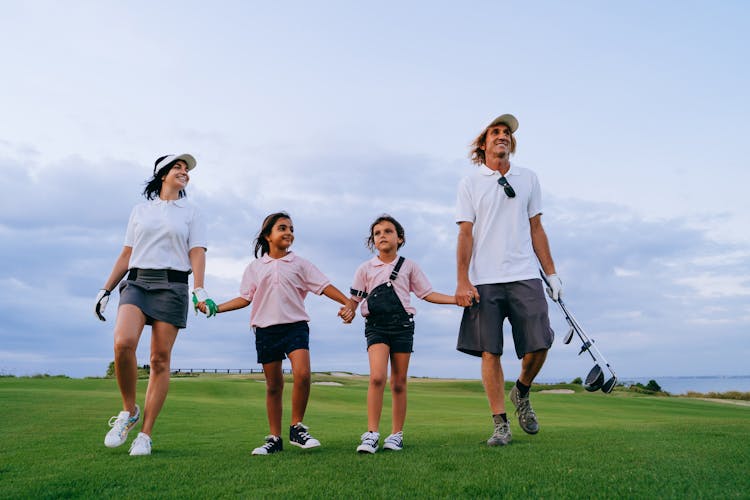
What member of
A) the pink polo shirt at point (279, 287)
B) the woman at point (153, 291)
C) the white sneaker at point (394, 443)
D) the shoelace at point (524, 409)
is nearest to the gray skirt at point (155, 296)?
the woman at point (153, 291)

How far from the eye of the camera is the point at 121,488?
12.9ft

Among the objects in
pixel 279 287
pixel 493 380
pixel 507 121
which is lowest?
pixel 493 380

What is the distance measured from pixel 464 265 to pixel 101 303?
3401mm

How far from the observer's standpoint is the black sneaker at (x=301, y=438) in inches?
216

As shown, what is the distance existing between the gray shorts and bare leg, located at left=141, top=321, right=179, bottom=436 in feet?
8.84

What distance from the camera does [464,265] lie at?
5.83 meters

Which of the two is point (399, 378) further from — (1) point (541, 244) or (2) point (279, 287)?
(1) point (541, 244)

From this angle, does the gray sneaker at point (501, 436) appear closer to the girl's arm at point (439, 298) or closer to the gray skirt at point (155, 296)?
the girl's arm at point (439, 298)

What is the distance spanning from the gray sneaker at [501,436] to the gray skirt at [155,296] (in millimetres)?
2969

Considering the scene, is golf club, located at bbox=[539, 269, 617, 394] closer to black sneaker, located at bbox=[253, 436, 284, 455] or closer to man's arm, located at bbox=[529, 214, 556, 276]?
man's arm, located at bbox=[529, 214, 556, 276]

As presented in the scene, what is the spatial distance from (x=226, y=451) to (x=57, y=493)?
1.98 meters

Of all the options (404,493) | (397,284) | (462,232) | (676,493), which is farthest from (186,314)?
(676,493)

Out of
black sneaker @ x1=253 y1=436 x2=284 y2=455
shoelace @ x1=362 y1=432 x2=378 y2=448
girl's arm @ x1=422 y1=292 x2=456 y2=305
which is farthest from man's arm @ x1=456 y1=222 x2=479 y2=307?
black sneaker @ x1=253 y1=436 x2=284 y2=455

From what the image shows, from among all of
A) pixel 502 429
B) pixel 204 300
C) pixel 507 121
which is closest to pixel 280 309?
pixel 204 300
